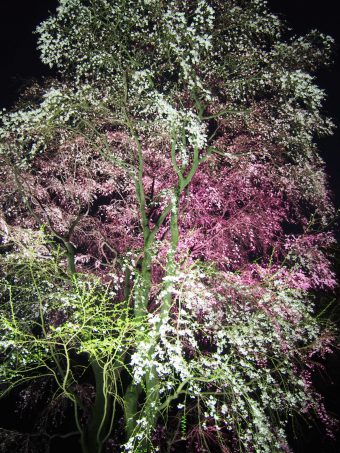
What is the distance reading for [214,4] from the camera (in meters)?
6.51

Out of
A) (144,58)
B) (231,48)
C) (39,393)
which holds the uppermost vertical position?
(231,48)

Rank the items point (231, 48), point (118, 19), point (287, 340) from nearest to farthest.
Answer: point (118, 19), point (287, 340), point (231, 48)

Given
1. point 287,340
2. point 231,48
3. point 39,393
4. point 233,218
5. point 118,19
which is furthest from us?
point 233,218

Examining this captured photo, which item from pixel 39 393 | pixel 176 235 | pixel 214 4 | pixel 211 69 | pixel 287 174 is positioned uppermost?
pixel 214 4

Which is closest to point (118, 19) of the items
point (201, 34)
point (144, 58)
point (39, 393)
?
point (144, 58)

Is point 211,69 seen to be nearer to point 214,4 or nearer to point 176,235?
point 214,4

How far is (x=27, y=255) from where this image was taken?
236 inches

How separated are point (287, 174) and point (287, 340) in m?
3.56

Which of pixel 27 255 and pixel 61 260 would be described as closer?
pixel 27 255

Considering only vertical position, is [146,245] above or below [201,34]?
below

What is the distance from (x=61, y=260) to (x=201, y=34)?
5.08m

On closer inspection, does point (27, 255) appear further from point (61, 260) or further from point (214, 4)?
point (214, 4)

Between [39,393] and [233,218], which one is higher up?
[233,218]

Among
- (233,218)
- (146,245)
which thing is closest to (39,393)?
(146,245)
